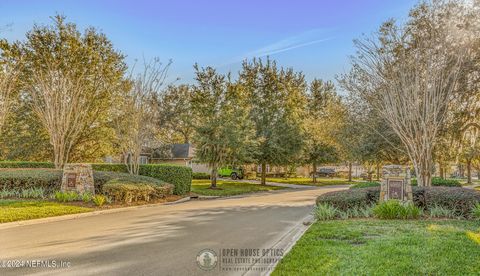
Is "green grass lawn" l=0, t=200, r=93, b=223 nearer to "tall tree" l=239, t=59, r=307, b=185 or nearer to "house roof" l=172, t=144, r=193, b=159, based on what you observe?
"tall tree" l=239, t=59, r=307, b=185

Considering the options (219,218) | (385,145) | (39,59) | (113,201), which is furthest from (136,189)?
(385,145)

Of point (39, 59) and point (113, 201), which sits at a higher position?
point (39, 59)

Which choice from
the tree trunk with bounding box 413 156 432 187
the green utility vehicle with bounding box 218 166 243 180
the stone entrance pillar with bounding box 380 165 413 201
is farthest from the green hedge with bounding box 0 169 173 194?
the green utility vehicle with bounding box 218 166 243 180

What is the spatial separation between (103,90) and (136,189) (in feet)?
37.0

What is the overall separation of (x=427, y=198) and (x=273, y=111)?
19.9 m

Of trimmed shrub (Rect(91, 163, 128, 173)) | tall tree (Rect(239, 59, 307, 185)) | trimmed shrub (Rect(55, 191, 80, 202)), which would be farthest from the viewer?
tall tree (Rect(239, 59, 307, 185))

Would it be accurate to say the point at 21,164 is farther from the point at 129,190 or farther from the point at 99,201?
the point at 99,201

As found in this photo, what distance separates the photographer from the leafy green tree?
2477 centimetres

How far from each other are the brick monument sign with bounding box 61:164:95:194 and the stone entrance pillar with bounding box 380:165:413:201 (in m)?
11.7

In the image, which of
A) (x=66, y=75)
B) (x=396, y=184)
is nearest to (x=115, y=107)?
(x=66, y=75)

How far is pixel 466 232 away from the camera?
789 centimetres

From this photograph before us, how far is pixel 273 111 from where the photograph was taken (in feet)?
101

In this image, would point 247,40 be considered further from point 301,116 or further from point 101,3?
point 301,116

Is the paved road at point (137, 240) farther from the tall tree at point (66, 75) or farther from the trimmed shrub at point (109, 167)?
the tall tree at point (66, 75)
